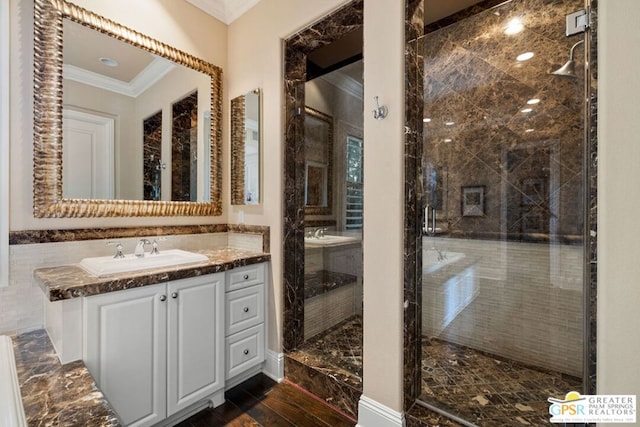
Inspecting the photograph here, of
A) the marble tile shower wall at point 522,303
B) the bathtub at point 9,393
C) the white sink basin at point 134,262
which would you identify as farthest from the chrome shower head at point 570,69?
the bathtub at point 9,393

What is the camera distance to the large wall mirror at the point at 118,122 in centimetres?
166

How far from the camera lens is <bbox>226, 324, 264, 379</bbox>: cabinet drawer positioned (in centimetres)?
195

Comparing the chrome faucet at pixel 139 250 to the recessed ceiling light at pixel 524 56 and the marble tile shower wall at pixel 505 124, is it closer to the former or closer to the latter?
the marble tile shower wall at pixel 505 124

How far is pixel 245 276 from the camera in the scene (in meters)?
2.05

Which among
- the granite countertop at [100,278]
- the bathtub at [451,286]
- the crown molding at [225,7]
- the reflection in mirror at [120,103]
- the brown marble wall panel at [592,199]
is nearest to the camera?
the brown marble wall panel at [592,199]

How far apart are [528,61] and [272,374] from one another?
10.7 ft

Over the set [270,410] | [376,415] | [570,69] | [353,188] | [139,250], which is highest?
[570,69]

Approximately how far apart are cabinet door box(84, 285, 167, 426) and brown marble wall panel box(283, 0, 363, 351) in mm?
886

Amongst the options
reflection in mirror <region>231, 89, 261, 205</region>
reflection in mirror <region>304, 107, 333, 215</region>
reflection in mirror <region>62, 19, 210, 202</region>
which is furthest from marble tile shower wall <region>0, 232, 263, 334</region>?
reflection in mirror <region>304, 107, 333, 215</region>

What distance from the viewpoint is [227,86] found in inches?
102

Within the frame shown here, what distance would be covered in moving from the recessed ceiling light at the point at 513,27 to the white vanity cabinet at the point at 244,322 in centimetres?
281

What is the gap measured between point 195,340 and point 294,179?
130cm

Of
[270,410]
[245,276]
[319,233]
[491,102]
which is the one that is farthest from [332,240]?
[491,102]
